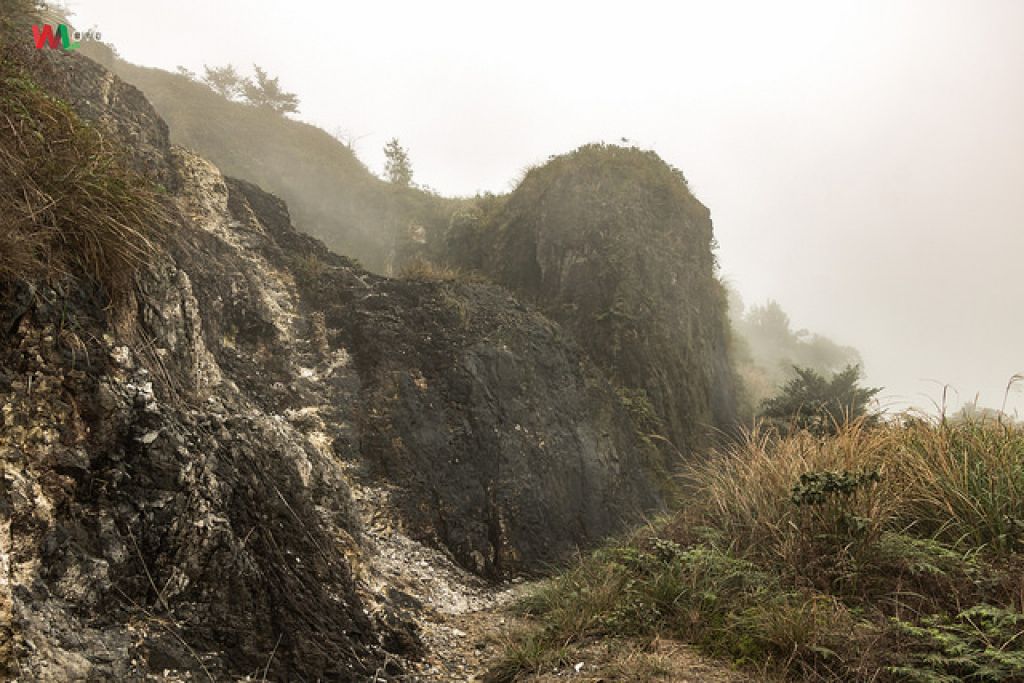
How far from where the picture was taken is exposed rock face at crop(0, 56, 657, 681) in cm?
307

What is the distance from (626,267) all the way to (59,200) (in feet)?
37.0

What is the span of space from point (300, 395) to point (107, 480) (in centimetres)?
397

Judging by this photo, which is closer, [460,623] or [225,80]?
[460,623]

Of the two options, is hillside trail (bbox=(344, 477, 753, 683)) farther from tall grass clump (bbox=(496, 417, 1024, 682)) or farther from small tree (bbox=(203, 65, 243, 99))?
small tree (bbox=(203, 65, 243, 99))

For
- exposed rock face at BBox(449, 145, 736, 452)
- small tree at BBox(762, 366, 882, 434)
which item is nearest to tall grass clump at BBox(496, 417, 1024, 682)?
small tree at BBox(762, 366, 882, 434)

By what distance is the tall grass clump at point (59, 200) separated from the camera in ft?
11.2

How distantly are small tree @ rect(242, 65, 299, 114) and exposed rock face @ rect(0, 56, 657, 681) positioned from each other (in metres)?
16.3

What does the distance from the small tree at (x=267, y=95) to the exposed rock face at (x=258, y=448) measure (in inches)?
642

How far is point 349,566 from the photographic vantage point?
5117 millimetres

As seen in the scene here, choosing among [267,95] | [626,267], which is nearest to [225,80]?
[267,95]

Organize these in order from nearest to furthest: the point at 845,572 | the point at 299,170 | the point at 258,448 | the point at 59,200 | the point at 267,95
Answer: the point at 59,200
the point at 845,572
the point at 258,448
the point at 299,170
the point at 267,95

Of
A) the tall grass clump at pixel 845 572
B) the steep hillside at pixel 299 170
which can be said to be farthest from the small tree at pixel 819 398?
the steep hillside at pixel 299 170

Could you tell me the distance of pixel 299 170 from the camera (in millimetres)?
17891

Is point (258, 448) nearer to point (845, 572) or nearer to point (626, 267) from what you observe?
point (845, 572)
